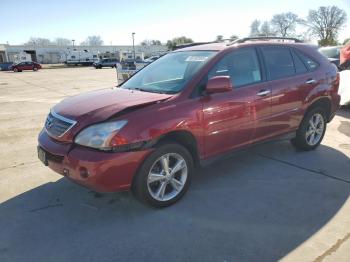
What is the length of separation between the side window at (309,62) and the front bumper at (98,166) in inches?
124

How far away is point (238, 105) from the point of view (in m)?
4.18

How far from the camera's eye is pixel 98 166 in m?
3.19

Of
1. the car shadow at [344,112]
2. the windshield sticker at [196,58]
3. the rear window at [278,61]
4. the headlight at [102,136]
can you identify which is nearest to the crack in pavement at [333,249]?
the headlight at [102,136]

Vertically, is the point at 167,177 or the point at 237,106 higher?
the point at 237,106

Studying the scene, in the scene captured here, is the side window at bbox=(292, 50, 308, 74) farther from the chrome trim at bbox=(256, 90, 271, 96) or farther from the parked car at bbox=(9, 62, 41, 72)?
the parked car at bbox=(9, 62, 41, 72)

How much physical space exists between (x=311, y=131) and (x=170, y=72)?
8.60 ft

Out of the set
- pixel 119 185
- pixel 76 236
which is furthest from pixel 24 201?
pixel 119 185

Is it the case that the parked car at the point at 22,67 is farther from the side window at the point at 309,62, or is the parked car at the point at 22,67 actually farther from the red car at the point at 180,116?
the side window at the point at 309,62

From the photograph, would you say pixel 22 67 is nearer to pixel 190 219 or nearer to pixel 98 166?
pixel 98 166

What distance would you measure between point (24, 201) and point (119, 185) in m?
1.36

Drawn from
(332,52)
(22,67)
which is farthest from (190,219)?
(22,67)

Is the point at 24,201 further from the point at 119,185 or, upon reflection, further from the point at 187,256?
the point at 187,256

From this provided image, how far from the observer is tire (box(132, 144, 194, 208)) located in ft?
11.4

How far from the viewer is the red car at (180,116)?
331cm
